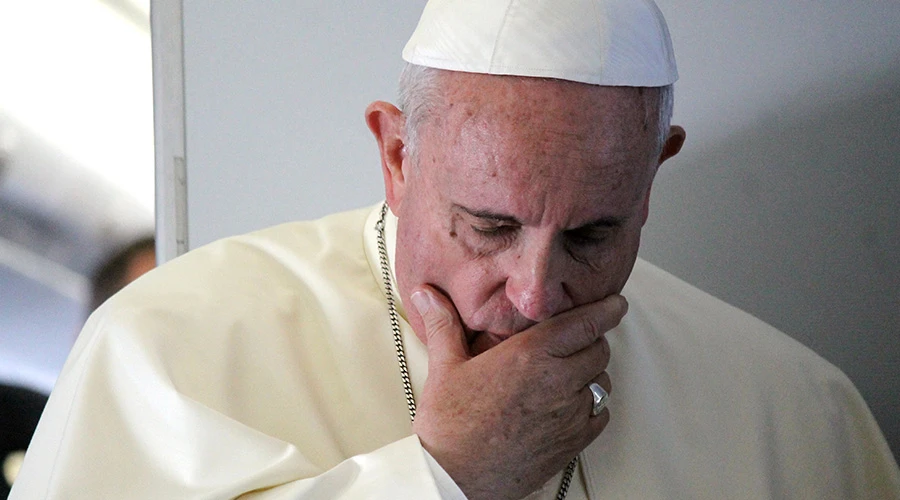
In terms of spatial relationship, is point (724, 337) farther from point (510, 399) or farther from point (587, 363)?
point (510, 399)

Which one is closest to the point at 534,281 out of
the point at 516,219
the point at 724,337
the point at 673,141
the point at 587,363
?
the point at 516,219

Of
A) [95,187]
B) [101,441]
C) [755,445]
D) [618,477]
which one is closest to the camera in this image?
[101,441]

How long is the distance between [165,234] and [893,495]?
77.4 inches

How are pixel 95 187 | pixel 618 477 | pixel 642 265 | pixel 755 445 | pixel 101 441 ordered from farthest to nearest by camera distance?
pixel 95 187 < pixel 642 265 < pixel 755 445 < pixel 618 477 < pixel 101 441

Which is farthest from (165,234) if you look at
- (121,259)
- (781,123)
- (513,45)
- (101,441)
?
(781,123)

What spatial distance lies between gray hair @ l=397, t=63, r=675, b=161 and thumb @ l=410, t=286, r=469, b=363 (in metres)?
0.25

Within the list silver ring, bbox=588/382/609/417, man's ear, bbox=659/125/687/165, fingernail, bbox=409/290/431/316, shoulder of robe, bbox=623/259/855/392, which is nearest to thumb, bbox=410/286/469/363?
fingernail, bbox=409/290/431/316

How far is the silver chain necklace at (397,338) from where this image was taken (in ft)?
6.49

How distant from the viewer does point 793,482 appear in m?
2.23

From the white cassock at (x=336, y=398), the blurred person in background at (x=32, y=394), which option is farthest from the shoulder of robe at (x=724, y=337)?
the blurred person in background at (x=32, y=394)

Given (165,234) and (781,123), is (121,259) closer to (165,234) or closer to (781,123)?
(165,234)

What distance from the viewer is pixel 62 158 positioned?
2.76 m

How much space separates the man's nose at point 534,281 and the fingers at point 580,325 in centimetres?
5

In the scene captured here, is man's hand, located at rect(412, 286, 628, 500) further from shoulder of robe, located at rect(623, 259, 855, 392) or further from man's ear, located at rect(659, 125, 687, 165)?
shoulder of robe, located at rect(623, 259, 855, 392)
